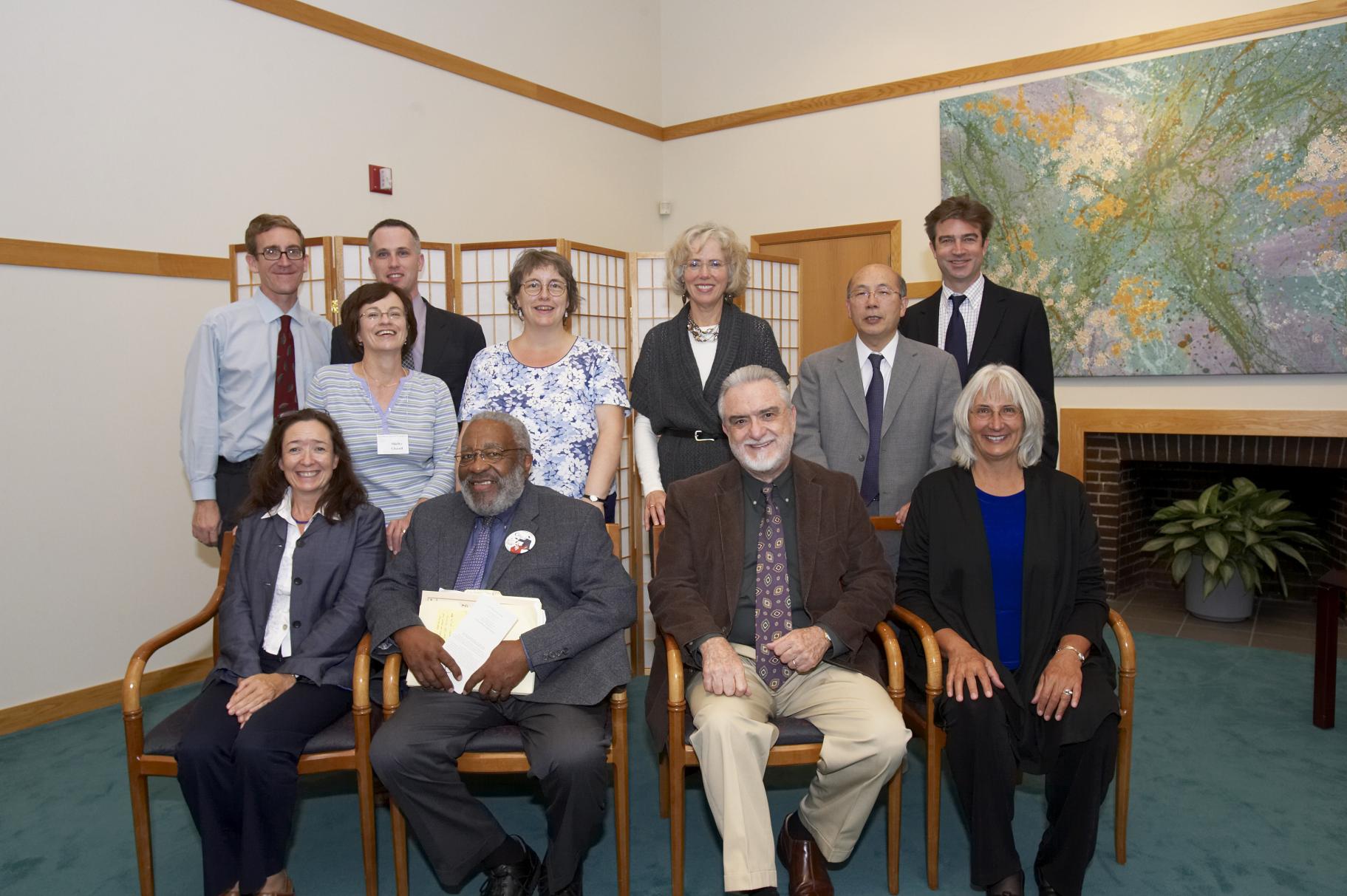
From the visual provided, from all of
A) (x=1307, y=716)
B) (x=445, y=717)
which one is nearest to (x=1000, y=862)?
(x=445, y=717)

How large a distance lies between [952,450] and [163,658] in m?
3.89

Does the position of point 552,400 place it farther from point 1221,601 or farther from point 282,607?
point 1221,601

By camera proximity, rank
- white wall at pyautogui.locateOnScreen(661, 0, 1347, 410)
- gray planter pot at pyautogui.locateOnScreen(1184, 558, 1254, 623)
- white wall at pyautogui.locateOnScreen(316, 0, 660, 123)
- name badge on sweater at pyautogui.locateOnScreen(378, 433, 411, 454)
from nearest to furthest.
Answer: name badge on sweater at pyautogui.locateOnScreen(378, 433, 411, 454) → gray planter pot at pyautogui.locateOnScreen(1184, 558, 1254, 623) → white wall at pyautogui.locateOnScreen(661, 0, 1347, 410) → white wall at pyautogui.locateOnScreen(316, 0, 660, 123)

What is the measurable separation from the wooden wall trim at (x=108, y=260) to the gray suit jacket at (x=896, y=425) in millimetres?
3194

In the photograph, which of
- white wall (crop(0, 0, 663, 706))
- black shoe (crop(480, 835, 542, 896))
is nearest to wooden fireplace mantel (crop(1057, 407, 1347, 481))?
black shoe (crop(480, 835, 542, 896))

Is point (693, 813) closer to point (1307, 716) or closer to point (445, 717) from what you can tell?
point (445, 717)

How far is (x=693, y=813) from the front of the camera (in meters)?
2.99

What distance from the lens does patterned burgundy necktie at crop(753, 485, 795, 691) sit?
252 cm

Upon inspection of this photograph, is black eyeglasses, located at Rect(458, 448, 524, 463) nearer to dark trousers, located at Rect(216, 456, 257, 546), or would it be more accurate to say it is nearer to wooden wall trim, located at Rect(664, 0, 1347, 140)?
dark trousers, located at Rect(216, 456, 257, 546)

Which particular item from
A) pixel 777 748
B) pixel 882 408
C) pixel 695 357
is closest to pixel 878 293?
pixel 882 408

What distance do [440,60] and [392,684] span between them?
464 centimetres

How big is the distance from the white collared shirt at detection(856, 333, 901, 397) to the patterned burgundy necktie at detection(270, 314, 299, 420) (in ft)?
7.08

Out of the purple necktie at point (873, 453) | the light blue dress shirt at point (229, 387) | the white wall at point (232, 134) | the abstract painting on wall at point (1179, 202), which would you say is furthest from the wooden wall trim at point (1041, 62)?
the light blue dress shirt at point (229, 387)

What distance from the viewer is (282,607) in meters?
2.58
